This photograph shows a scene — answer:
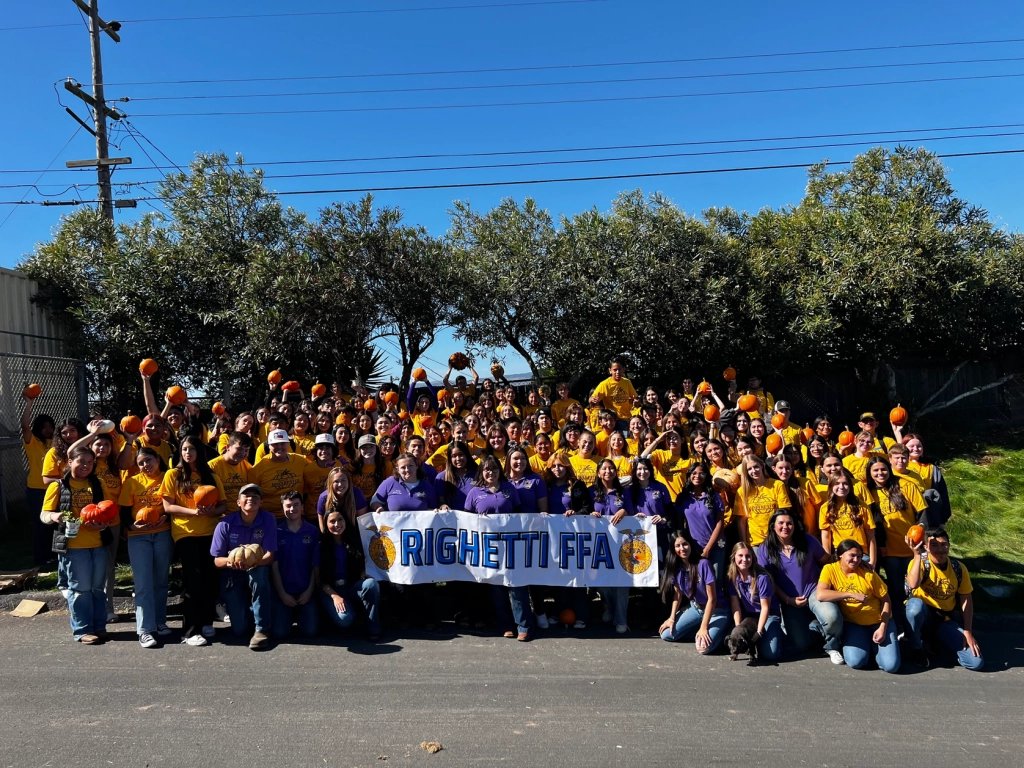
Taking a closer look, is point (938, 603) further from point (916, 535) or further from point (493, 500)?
point (493, 500)

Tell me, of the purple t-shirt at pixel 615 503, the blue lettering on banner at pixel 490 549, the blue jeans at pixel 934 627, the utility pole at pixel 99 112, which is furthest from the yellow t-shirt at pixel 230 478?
the utility pole at pixel 99 112

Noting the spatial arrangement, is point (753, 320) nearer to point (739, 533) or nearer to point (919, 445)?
point (919, 445)

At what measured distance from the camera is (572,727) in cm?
422

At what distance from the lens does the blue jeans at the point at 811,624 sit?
531cm

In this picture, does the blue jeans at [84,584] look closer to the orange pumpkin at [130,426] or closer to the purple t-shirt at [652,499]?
the orange pumpkin at [130,426]

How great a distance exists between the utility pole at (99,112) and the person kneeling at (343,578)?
11.8 m

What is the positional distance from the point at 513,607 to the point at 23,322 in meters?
10.7

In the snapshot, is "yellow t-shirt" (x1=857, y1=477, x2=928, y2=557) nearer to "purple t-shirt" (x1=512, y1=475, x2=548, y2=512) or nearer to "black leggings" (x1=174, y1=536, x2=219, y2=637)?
"purple t-shirt" (x1=512, y1=475, x2=548, y2=512)

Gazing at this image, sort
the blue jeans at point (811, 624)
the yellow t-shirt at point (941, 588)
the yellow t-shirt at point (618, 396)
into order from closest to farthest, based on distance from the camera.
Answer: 1. the blue jeans at point (811, 624)
2. the yellow t-shirt at point (941, 588)
3. the yellow t-shirt at point (618, 396)

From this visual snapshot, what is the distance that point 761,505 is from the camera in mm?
5953

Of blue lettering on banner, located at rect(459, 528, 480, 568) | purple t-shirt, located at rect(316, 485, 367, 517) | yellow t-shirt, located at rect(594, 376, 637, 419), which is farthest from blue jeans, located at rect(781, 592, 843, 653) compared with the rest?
yellow t-shirt, located at rect(594, 376, 637, 419)

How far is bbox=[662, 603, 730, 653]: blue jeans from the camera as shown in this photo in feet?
18.1

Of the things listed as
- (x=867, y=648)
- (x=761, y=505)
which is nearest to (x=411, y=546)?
(x=761, y=505)

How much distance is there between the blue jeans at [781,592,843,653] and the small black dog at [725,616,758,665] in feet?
1.07
